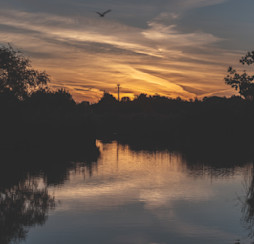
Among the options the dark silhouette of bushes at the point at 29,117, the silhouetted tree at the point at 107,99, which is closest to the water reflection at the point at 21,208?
the dark silhouette of bushes at the point at 29,117

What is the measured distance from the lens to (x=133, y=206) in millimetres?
16906

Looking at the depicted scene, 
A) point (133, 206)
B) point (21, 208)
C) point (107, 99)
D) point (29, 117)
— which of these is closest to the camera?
point (21, 208)

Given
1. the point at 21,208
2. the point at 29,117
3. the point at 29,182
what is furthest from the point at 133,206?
the point at 29,117

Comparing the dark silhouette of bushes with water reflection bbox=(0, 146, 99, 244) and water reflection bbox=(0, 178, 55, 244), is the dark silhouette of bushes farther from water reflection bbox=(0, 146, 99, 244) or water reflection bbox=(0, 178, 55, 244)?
water reflection bbox=(0, 178, 55, 244)

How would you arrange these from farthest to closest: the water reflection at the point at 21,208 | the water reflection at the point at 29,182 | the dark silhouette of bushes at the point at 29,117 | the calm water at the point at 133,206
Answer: the dark silhouette of bushes at the point at 29,117 < the water reflection at the point at 29,182 < the calm water at the point at 133,206 < the water reflection at the point at 21,208

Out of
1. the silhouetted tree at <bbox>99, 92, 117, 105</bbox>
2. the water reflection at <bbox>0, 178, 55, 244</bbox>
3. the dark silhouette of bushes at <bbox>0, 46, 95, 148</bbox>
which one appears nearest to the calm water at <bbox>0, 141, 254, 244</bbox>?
the water reflection at <bbox>0, 178, 55, 244</bbox>

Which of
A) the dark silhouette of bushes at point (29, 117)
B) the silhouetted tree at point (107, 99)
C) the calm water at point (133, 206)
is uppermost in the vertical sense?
the silhouetted tree at point (107, 99)

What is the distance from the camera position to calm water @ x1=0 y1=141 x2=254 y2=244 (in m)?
12.7

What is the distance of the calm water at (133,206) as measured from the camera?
12.7 metres

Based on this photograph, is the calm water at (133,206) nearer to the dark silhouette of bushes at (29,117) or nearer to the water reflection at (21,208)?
the water reflection at (21,208)

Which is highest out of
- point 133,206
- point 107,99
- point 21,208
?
point 107,99

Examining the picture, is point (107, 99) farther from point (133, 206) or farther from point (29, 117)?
point (133, 206)

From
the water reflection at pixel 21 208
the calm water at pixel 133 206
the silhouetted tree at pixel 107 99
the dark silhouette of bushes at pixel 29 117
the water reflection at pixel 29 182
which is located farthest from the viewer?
the silhouetted tree at pixel 107 99

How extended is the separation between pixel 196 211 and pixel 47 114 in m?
29.8
